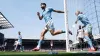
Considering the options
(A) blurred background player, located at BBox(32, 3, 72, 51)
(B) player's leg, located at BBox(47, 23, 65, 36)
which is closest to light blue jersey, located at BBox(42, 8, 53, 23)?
(A) blurred background player, located at BBox(32, 3, 72, 51)

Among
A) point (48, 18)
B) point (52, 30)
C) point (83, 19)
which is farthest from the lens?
point (83, 19)

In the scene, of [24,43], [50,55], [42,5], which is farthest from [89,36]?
[24,43]

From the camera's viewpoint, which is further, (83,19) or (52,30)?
(83,19)

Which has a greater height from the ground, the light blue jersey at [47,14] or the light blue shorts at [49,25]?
the light blue jersey at [47,14]

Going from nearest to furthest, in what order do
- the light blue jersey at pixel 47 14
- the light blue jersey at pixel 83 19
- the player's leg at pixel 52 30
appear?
the player's leg at pixel 52 30, the light blue jersey at pixel 47 14, the light blue jersey at pixel 83 19

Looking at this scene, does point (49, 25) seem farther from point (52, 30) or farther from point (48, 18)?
point (48, 18)

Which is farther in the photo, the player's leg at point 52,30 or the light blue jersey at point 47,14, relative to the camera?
the light blue jersey at point 47,14

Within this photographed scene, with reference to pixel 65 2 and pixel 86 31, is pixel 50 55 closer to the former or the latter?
pixel 65 2

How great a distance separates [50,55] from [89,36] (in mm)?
4219

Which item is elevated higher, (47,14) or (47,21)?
(47,14)

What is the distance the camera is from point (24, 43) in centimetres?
4681

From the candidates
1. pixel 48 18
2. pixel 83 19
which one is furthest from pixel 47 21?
pixel 83 19

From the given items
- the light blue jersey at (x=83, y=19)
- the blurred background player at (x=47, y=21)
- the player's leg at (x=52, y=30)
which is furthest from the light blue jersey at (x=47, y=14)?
the light blue jersey at (x=83, y=19)

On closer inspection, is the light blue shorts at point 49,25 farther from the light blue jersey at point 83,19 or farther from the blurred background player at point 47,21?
the light blue jersey at point 83,19
